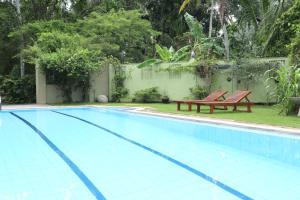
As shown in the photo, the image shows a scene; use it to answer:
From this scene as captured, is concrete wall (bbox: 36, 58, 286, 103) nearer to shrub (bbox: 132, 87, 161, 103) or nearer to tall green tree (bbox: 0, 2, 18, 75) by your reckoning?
shrub (bbox: 132, 87, 161, 103)

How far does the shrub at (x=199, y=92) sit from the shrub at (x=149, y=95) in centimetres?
218

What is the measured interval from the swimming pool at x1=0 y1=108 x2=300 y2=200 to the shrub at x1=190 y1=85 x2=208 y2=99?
794 cm

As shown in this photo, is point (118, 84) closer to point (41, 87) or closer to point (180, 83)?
point (180, 83)

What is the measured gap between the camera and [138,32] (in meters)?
23.6

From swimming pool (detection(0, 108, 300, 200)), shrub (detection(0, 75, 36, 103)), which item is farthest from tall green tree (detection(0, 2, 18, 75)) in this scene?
swimming pool (detection(0, 108, 300, 200))

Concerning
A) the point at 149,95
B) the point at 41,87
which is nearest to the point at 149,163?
the point at 149,95

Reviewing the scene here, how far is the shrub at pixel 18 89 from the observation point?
21.3 meters

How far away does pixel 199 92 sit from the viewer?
17.9m

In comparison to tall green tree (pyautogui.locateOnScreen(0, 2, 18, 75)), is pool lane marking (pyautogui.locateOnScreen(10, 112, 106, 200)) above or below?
below

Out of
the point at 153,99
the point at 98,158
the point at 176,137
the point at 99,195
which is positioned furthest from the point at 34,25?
the point at 99,195

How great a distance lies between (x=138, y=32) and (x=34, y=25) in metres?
6.51

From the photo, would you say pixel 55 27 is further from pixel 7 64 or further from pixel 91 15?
pixel 7 64

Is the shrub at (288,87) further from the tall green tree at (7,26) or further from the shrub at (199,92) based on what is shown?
the tall green tree at (7,26)

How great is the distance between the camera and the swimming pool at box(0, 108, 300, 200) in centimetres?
435
